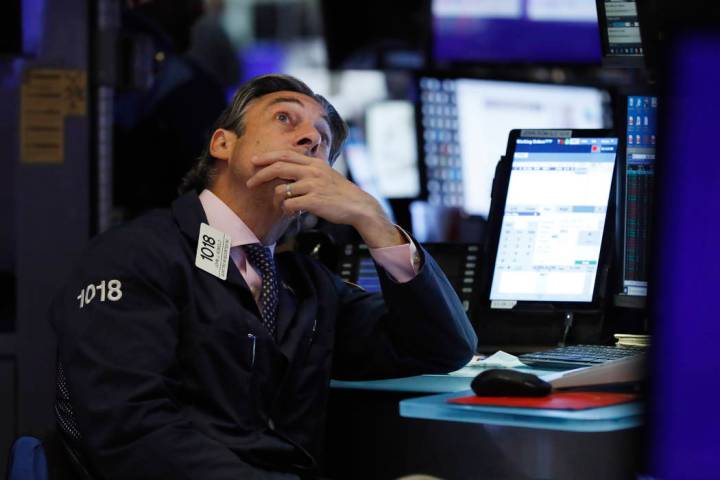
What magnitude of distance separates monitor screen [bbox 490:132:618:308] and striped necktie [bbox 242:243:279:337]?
65 cm

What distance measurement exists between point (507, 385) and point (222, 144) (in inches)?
32.5

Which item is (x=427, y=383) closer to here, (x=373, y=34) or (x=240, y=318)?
(x=240, y=318)

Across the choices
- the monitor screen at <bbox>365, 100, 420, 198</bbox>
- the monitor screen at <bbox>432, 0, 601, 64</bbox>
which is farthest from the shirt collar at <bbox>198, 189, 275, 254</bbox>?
the monitor screen at <bbox>365, 100, 420, 198</bbox>

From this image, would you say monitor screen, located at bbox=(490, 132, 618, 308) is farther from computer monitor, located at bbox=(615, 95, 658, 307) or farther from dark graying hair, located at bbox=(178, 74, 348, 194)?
dark graying hair, located at bbox=(178, 74, 348, 194)

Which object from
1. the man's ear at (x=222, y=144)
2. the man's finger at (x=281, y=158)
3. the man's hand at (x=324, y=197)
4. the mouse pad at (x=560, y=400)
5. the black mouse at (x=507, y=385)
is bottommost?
the mouse pad at (x=560, y=400)

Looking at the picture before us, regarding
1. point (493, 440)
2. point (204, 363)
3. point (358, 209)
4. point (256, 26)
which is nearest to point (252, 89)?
point (358, 209)

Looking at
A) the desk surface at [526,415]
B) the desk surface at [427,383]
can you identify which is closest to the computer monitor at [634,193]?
the desk surface at [427,383]

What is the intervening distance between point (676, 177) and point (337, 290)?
1.62 m

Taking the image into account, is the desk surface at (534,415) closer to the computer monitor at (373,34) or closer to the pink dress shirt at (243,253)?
the pink dress shirt at (243,253)

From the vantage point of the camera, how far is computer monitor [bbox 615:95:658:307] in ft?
8.71

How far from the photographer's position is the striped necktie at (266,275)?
89.1 inches

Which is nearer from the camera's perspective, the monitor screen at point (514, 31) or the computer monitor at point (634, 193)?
the computer monitor at point (634, 193)

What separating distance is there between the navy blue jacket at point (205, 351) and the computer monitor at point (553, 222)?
42 cm

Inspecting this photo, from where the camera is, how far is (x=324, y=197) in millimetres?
2201
